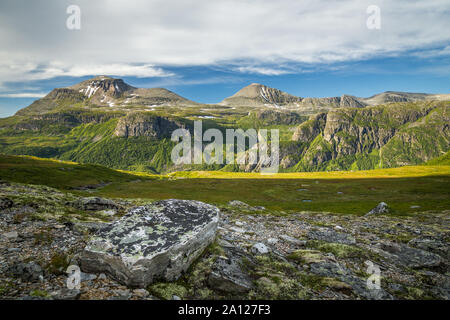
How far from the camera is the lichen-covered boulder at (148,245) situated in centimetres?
1014

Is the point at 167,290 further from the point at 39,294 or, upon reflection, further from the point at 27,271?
the point at 27,271

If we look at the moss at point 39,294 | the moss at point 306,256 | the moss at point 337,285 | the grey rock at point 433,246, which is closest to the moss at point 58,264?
the moss at point 39,294

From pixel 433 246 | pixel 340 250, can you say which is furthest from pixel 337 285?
pixel 433 246

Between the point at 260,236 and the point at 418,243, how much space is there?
12761mm

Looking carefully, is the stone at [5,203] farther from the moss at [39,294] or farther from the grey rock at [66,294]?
the grey rock at [66,294]

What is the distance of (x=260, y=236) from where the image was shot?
19.8m

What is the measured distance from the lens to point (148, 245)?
11.0 m

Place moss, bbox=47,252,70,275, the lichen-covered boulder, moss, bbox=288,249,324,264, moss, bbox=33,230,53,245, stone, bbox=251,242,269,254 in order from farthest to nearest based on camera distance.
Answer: stone, bbox=251,242,269,254
moss, bbox=288,249,324,264
moss, bbox=33,230,53,245
moss, bbox=47,252,70,275
the lichen-covered boulder

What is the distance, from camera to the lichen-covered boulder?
10.1 meters

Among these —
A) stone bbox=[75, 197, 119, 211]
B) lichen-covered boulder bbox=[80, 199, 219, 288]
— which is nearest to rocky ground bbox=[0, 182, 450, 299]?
lichen-covered boulder bbox=[80, 199, 219, 288]

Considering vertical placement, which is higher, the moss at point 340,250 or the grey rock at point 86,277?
the grey rock at point 86,277

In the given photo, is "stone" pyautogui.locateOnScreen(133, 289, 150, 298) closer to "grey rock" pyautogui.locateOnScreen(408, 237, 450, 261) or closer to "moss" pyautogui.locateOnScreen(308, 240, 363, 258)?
"moss" pyautogui.locateOnScreen(308, 240, 363, 258)
